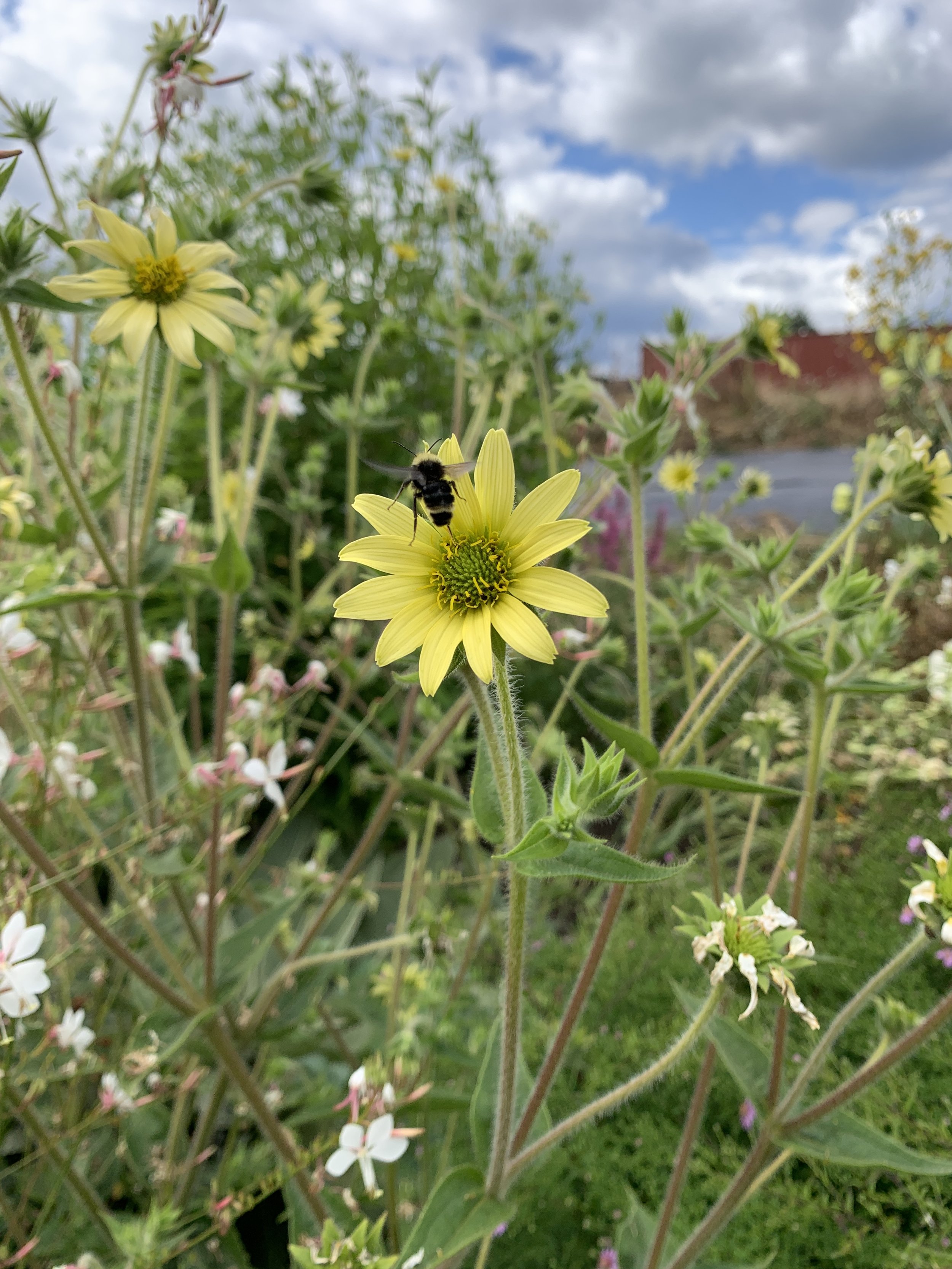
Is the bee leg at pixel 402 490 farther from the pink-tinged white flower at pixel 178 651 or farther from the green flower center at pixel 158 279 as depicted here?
the pink-tinged white flower at pixel 178 651

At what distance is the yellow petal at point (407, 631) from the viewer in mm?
945

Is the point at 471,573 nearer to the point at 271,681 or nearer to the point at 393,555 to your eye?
the point at 393,555

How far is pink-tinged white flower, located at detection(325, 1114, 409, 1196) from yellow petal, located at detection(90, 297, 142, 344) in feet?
4.63

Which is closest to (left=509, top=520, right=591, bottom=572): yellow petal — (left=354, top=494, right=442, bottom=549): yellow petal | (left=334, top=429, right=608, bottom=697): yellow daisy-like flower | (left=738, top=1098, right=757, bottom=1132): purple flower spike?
(left=334, top=429, right=608, bottom=697): yellow daisy-like flower

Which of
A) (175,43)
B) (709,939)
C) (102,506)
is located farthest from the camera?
(102,506)

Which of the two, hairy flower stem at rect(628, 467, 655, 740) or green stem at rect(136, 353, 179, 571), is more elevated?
green stem at rect(136, 353, 179, 571)

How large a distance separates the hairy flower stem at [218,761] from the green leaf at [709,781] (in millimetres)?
920

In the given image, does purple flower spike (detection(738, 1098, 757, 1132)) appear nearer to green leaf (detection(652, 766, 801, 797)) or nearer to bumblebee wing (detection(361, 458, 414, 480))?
green leaf (detection(652, 766, 801, 797))

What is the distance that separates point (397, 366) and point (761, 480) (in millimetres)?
2239

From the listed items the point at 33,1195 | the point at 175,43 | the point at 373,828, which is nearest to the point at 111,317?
the point at 175,43

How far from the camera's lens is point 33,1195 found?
180cm

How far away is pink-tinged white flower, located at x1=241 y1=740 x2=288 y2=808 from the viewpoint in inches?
64.4

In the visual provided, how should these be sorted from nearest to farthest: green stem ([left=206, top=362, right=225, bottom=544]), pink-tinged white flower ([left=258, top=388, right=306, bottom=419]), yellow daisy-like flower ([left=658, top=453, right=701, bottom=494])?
green stem ([left=206, top=362, right=225, bottom=544]) < pink-tinged white flower ([left=258, top=388, right=306, bottom=419]) < yellow daisy-like flower ([left=658, top=453, right=701, bottom=494])

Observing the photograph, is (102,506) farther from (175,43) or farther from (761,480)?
(761,480)
